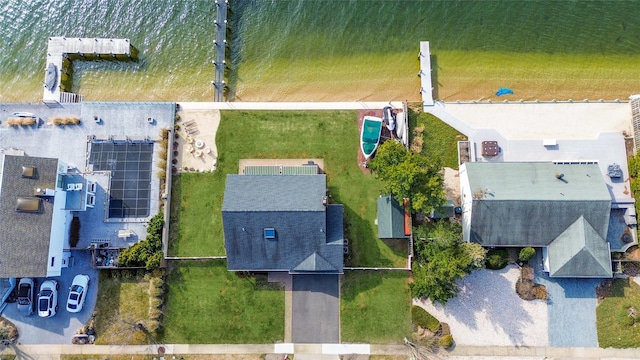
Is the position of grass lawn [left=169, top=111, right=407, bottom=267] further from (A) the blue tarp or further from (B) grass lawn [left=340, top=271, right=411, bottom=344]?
(A) the blue tarp

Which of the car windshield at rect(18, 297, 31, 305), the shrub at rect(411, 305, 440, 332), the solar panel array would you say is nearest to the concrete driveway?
the car windshield at rect(18, 297, 31, 305)

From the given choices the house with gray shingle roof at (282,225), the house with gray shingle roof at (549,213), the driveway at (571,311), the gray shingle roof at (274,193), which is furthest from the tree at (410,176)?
the driveway at (571,311)

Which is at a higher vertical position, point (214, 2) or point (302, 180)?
point (214, 2)

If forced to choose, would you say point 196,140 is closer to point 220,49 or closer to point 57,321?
point 220,49

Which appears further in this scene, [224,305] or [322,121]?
[322,121]

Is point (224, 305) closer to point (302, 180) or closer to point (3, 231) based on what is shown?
point (302, 180)

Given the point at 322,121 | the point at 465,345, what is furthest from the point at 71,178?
the point at 465,345
